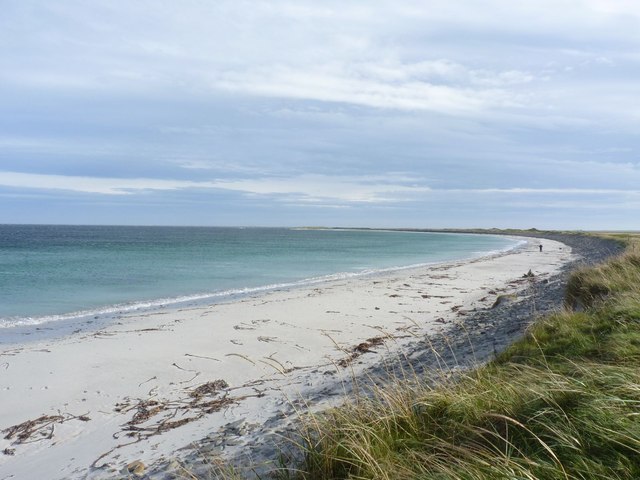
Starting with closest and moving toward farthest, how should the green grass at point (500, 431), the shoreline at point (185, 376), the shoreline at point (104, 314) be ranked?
the green grass at point (500, 431) < the shoreline at point (185, 376) < the shoreline at point (104, 314)

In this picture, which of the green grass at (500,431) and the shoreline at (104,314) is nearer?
the green grass at (500,431)

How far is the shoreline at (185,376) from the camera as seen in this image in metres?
5.52

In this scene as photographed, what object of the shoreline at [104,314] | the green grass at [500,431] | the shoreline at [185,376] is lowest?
the shoreline at [104,314]

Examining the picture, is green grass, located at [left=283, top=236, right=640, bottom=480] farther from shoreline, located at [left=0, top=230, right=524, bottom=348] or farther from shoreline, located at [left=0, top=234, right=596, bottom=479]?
shoreline, located at [left=0, top=230, right=524, bottom=348]

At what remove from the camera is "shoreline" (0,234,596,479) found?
18.1 feet

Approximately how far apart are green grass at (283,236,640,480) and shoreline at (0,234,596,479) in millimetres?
866

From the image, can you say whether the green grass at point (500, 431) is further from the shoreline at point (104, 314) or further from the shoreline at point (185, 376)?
the shoreline at point (104, 314)

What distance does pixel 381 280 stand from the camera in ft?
78.8

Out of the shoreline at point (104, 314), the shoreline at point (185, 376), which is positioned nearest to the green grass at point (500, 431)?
the shoreline at point (185, 376)

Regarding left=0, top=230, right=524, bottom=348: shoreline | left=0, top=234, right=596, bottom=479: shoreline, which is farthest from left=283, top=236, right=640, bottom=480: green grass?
left=0, top=230, right=524, bottom=348: shoreline

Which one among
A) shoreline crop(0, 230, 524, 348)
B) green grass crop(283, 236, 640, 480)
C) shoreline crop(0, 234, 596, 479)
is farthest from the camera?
shoreline crop(0, 230, 524, 348)

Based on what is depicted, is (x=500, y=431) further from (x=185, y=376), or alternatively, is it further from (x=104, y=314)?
(x=104, y=314)

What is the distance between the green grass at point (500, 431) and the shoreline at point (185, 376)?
2.84 feet

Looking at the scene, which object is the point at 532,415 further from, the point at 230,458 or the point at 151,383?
the point at 151,383
